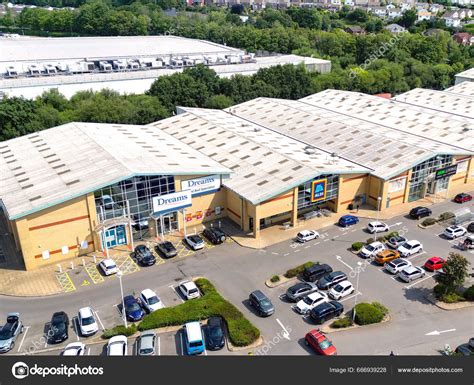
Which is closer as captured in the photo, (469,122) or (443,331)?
(443,331)

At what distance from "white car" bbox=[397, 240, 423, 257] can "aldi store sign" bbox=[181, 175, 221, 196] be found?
16845 millimetres

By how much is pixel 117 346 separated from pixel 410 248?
24.1 metres

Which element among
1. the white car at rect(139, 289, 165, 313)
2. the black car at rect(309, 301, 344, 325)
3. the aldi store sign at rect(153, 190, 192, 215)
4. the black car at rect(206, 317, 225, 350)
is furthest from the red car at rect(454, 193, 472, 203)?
the white car at rect(139, 289, 165, 313)

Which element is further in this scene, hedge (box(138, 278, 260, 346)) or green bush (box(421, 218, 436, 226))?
green bush (box(421, 218, 436, 226))

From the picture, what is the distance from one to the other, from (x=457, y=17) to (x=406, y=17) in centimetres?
4103

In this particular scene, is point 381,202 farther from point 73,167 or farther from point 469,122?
point 73,167

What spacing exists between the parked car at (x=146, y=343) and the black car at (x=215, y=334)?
3.29m

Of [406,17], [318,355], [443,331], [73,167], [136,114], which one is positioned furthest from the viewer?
[406,17]

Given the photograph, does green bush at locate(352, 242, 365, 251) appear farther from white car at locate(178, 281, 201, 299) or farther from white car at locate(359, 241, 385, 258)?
white car at locate(178, 281, 201, 299)

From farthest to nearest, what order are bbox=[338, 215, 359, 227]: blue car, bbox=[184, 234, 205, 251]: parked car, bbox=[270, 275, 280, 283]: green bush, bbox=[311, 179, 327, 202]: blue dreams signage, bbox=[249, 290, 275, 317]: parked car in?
bbox=[338, 215, 359, 227]: blue car
bbox=[311, 179, 327, 202]: blue dreams signage
bbox=[184, 234, 205, 251]: parked car
bbox=[270, 275, 280, 283]: green bush
bbox=[249, 290, 275, 317]: parked car

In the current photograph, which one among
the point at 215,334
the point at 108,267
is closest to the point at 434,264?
the point at 215,334

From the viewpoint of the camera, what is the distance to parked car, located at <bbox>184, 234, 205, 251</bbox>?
37.0 m

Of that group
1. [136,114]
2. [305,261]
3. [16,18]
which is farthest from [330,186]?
[16,18]

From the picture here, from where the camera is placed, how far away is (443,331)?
1083 inches
